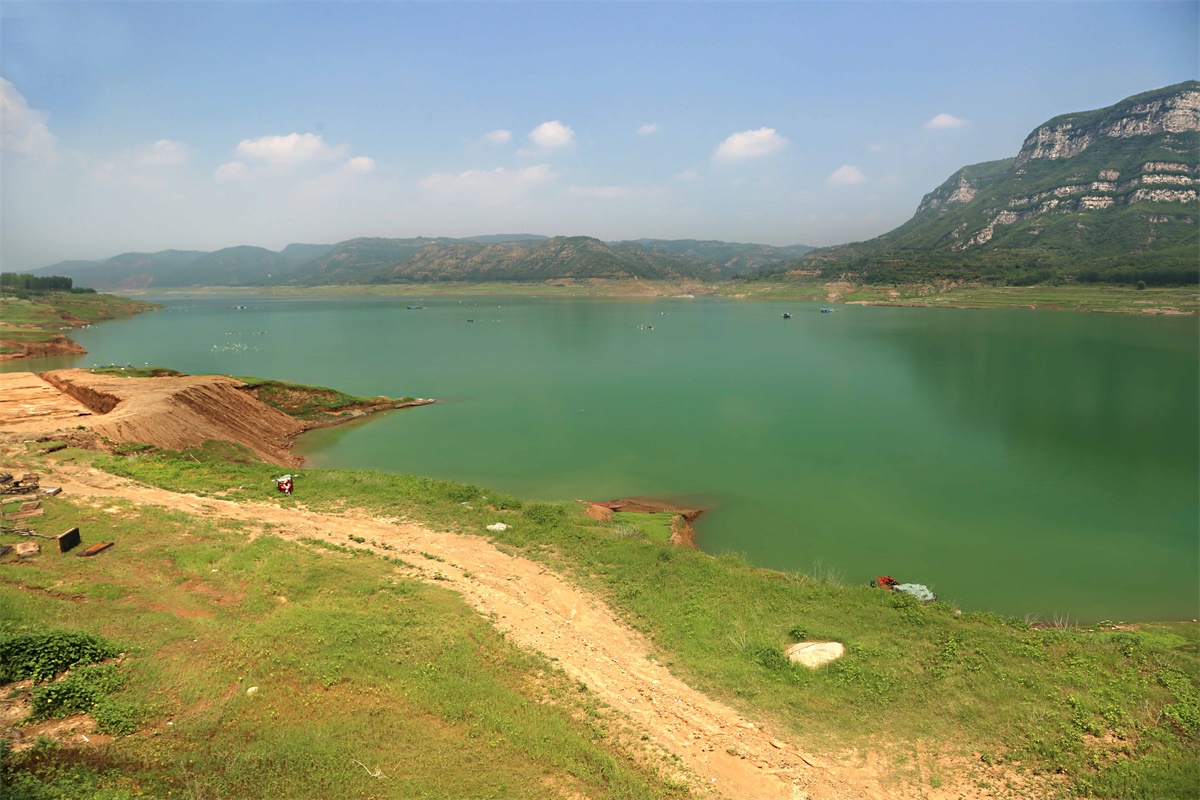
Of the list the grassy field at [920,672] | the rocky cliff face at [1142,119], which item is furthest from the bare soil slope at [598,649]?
the rocky cliff face at [1142,119]

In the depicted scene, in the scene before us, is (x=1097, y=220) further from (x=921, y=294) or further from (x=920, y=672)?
(x=920, y=672)

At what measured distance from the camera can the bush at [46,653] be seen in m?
6.73

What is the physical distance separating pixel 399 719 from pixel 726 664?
5628mm

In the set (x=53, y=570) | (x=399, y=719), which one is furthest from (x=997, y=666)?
(x=53, y=570)

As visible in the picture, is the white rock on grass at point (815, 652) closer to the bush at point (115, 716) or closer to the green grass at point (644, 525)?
the green grass at point (644, 525)

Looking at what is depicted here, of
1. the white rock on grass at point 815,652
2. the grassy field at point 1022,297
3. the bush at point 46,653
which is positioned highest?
the grassy field at point 1022,297

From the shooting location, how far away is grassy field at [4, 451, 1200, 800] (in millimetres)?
7406

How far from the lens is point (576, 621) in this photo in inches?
451

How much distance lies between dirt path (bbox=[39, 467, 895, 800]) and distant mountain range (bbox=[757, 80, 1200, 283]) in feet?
435

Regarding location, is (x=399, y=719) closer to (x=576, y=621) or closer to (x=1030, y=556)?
(x=576, y=621)

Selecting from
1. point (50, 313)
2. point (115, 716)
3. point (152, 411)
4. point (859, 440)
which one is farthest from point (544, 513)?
point (50, 313)

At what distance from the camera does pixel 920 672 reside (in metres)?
9.24

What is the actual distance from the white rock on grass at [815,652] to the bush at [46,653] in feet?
34.6

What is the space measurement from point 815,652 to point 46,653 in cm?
1143
